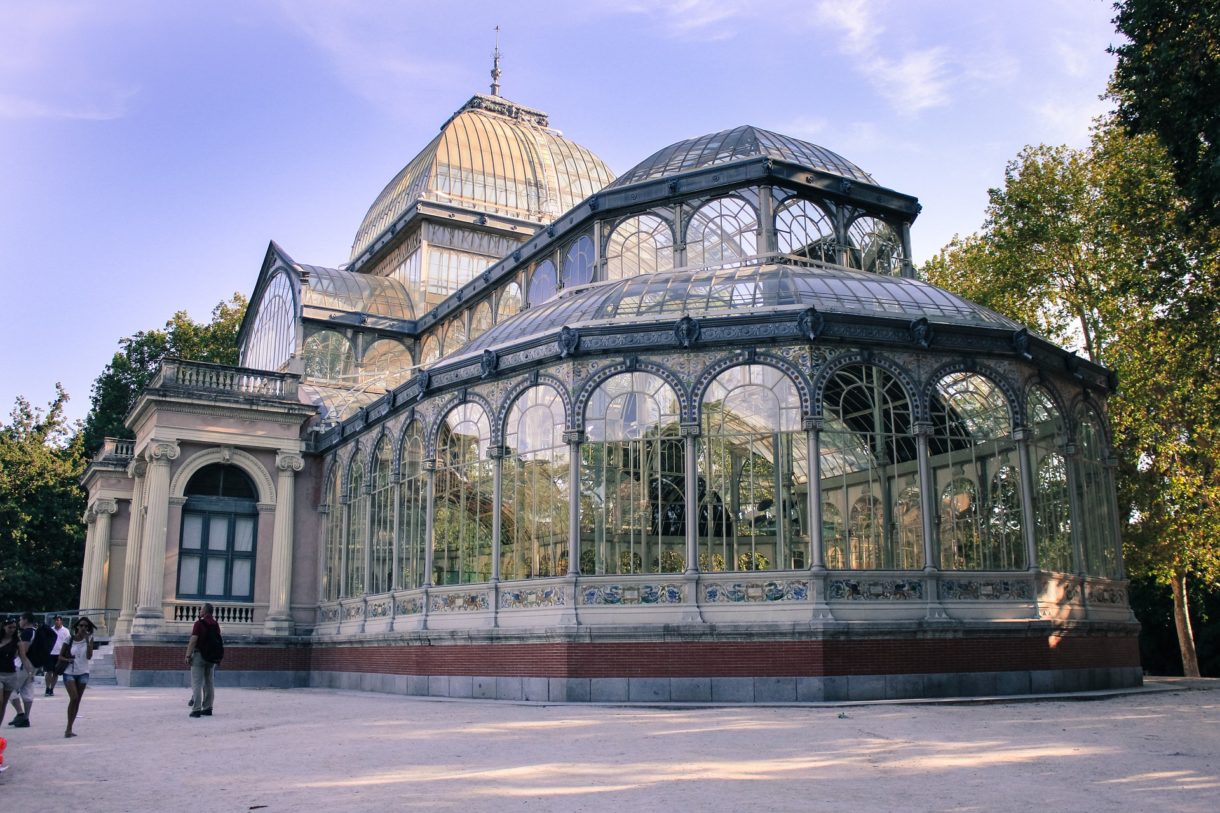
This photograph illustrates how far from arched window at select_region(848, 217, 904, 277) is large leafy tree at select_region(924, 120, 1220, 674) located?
5.25 metres

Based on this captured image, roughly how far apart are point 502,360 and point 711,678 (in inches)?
304

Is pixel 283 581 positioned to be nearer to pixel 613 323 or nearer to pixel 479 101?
pixel 613 323

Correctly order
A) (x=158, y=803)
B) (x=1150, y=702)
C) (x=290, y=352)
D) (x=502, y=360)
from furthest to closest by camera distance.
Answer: (x=290, y=352), (x=502, y=360), (x=1150, y=702), (x=158, y=803)

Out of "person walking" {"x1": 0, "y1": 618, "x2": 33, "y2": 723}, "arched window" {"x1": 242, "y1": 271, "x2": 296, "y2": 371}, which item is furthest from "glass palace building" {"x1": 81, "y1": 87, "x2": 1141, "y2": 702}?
"arched window" {"x1": 242, "y1": 271, "x2": 296, "y2": 371}

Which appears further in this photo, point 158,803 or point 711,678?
point 711,678

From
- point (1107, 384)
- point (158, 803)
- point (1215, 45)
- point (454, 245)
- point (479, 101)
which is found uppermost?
point (479, 101)

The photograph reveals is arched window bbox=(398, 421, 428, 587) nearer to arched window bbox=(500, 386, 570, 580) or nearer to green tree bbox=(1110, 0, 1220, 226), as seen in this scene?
arched window bbox=(500, 386, 570, 580)

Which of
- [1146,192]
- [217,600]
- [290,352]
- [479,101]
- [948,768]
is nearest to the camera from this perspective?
[948,768]

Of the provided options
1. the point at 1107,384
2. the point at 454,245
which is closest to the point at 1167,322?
the point at 1107,384

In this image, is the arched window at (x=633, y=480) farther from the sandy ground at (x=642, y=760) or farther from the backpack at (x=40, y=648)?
the backpack at (x=40, y=648)

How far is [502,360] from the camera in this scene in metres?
22.1

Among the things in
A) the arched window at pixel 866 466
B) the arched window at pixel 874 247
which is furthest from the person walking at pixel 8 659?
the arched window at pixel 874 247

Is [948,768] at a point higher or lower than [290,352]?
lower

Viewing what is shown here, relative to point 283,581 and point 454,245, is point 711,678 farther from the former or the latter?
point 454,245
